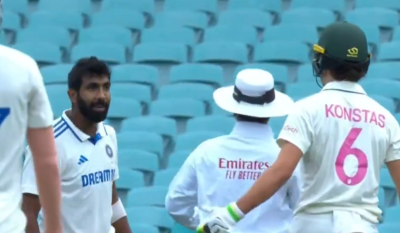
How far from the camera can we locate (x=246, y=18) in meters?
9.60

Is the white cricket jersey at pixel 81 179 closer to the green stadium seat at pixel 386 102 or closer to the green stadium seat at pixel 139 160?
the green stadium seat at pixel 139 160

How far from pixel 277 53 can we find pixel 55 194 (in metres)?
5.83

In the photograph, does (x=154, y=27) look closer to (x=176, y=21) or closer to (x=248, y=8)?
(x=176, y=21)

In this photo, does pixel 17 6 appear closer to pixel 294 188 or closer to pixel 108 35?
pixel 108 35

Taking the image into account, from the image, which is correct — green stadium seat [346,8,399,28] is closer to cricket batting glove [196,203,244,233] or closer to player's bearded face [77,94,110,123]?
player's bearded face [77,94,110,123]

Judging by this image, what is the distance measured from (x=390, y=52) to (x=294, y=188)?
4.05m

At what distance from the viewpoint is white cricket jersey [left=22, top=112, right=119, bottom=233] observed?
4.93 meters

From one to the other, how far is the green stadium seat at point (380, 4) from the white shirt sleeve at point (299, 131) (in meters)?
5.49

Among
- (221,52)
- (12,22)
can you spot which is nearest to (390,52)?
(221,52)

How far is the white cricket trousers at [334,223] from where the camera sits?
13.6ft

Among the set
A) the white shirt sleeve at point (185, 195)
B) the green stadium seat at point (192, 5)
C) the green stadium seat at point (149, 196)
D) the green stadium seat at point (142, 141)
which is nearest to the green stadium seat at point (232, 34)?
the green stadium seat at point (192, 5)

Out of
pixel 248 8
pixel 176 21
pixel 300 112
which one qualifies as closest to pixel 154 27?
pixel 176 21

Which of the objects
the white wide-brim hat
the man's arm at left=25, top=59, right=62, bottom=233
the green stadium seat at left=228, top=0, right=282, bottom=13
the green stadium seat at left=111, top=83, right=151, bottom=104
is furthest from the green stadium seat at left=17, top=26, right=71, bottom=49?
the man's arm at left=25, top=59, right=62, bottom=233

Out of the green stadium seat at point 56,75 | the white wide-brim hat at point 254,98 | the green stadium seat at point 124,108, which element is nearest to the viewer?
the white wide-brim hat at point 254,98
